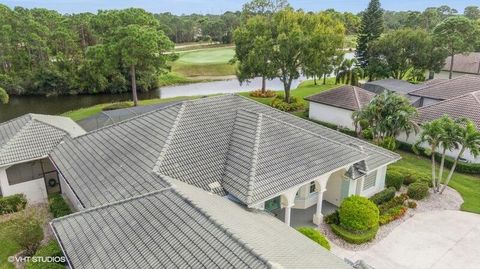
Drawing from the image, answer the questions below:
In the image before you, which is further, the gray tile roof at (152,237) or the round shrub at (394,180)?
the round shrub at (394,180)

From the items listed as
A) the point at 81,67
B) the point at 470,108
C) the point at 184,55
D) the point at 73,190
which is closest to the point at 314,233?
the point at 73,190

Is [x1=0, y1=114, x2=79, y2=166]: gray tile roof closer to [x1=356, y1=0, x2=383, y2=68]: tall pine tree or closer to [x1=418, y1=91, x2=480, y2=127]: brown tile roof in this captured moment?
[x1=418, y1=91, x2=480, y2=127]: brown tile roof

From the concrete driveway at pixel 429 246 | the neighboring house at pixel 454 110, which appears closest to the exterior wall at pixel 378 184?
the concrete driveway at pixel 429 246

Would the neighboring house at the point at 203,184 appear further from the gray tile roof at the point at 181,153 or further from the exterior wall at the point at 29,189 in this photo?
the exterior wall at the point at 29,189

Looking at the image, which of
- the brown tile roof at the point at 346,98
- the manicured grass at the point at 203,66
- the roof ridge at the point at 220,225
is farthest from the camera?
the manicured grass at the point at 203,66

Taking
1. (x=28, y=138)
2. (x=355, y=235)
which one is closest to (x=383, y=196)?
(x=355, y=235)

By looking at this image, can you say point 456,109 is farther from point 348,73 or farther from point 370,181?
point 348,73
